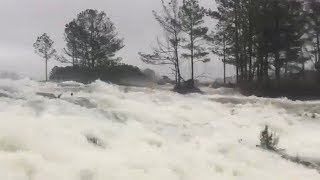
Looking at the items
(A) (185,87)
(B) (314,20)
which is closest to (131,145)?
(A) (185,87)

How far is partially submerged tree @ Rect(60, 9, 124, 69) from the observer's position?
165 ft

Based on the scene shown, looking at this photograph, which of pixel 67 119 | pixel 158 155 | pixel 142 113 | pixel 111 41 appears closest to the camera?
pixel 158 155

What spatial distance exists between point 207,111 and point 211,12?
27886 millimetres

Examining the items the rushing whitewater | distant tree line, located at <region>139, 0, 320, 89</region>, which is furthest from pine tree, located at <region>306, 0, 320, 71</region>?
the rushing whitewater

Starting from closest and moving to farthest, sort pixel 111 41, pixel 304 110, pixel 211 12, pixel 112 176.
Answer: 1. pixel 112 176
2. pixel 304 110
3. pixel 211 12
4. pixel 111 41

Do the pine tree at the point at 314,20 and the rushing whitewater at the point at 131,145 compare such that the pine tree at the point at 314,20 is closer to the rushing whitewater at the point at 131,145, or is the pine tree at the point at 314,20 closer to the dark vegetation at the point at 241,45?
the dark vegetation at the point at 241,45

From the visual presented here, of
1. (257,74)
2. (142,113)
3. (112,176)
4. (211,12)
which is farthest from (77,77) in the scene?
(112,176)

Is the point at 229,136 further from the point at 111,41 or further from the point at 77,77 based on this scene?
the point at 111,41

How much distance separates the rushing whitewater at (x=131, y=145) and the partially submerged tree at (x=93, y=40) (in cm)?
3587

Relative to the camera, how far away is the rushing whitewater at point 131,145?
6715mm

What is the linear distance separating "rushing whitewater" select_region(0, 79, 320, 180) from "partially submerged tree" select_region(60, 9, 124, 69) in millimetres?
35870

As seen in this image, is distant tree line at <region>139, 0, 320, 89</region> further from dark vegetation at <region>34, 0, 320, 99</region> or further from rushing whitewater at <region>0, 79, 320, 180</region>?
rushing whitewater at <region>0, 79, 320, 180</region>

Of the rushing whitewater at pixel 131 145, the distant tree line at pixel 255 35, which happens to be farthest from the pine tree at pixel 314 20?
the rushing whitewater at pixel 131 145

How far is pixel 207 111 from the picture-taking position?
1672 centimetres
